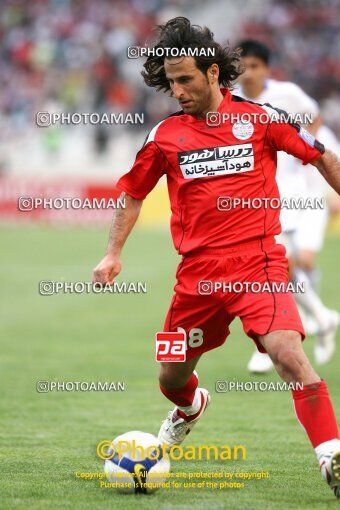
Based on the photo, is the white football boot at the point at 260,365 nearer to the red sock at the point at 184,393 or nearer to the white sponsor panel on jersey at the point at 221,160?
the red sock at the point at 184,393

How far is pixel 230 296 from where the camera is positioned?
5508 millimetres

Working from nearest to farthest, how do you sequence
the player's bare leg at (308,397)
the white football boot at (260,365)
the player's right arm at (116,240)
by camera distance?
1. the player's bare leg at (308,397)
2. the player's right arm at (116,240)
3. the white football boot at (260,365)

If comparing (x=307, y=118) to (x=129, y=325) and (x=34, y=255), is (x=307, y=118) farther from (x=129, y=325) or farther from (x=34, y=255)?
(x=34, y=255)

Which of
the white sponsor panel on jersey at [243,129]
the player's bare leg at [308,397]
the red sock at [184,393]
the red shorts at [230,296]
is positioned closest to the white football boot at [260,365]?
the red sock at [184,393]

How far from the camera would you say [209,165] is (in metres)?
5.59

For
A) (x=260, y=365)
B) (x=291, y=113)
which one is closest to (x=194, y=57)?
(x=291, y=113)

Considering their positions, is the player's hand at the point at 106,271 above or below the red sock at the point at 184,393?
above

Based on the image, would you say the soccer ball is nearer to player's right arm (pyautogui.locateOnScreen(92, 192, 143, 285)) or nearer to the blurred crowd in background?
player's right arm (pyautogui.locateOnScreen(92, 192, 143, 285))

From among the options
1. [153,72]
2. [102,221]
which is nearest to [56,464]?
[153,72]

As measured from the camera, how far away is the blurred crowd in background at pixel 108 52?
2908 cm

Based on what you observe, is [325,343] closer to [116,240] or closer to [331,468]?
[116,240]

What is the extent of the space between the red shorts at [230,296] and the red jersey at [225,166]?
8 centimetres

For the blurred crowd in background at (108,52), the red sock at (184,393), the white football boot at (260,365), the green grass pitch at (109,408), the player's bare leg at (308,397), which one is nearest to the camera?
the player's bare leg at (308,397)

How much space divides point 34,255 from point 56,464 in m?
14.6
